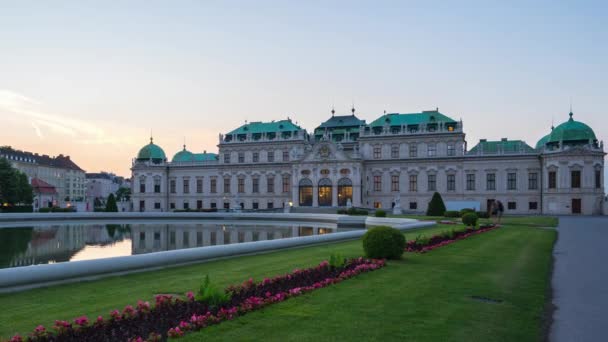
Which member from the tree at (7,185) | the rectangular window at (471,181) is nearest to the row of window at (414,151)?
the rectangular window at (471,181)

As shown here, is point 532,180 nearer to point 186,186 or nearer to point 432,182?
point 432,182

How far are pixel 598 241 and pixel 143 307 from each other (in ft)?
76.9

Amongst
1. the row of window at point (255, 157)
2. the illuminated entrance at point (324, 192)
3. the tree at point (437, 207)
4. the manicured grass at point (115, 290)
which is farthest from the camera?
the row of window at point (255, 157)

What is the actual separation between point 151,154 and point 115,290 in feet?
259

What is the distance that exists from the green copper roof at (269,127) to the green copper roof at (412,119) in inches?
566

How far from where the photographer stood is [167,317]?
771cm

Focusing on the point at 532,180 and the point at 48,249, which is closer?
the point at 48,249

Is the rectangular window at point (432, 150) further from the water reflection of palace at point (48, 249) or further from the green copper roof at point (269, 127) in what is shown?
the water reflection of palace at point (48, 249)

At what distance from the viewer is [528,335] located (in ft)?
24.6

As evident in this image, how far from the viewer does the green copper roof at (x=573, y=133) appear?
6284 centimetres

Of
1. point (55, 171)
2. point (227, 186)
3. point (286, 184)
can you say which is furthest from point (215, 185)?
point (55, 171)

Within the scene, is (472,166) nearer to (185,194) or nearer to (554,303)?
(185,194)

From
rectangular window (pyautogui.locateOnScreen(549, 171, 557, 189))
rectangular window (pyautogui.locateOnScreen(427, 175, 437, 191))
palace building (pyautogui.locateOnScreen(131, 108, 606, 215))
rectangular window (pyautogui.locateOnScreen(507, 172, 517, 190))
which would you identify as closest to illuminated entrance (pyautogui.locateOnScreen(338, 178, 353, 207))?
palace building (pyautogui.locateOnScreen(131, 108, 606, 215))

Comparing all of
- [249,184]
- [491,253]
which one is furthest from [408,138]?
[491,253]
